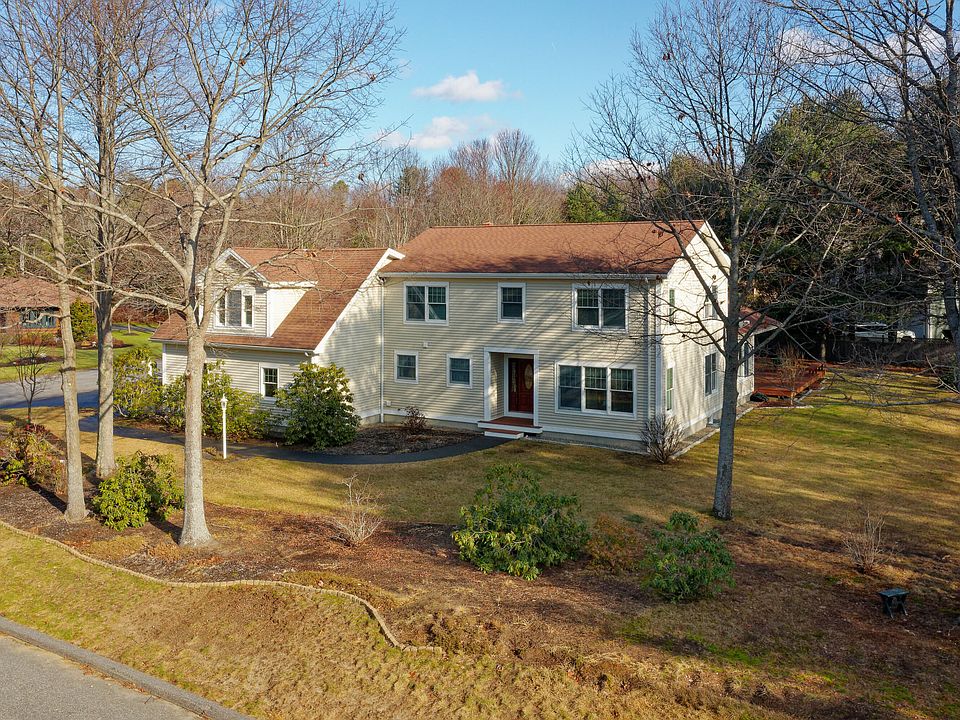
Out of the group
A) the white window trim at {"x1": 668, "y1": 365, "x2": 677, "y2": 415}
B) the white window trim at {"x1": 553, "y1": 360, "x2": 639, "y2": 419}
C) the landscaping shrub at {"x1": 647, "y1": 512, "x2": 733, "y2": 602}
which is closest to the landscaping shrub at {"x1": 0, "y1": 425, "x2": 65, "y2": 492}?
the landscaping shrub at {"x1": 647, "y1": 512, "x2": 733, "y2": 602}

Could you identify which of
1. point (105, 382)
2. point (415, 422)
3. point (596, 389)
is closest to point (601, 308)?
point (596, 389)

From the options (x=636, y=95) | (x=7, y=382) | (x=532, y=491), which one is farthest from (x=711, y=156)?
(x=7, y=382)

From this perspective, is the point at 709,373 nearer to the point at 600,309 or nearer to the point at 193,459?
the point at 600,309

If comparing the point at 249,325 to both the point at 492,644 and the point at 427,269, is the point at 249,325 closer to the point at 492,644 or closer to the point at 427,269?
the point at 427,269

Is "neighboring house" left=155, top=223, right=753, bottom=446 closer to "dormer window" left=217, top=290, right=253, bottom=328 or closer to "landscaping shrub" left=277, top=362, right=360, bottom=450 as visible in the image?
"dormer window" left=217, top=290, right=253, bottom=328

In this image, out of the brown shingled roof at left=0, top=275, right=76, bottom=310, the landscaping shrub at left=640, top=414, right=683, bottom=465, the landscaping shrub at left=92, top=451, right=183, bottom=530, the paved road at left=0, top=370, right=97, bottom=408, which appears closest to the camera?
the landscaping shrub at left=92, top=451, right=183, bottom=530

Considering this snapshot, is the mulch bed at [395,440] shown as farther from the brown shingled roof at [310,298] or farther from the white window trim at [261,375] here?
the brown shingled roof at [310,298]
